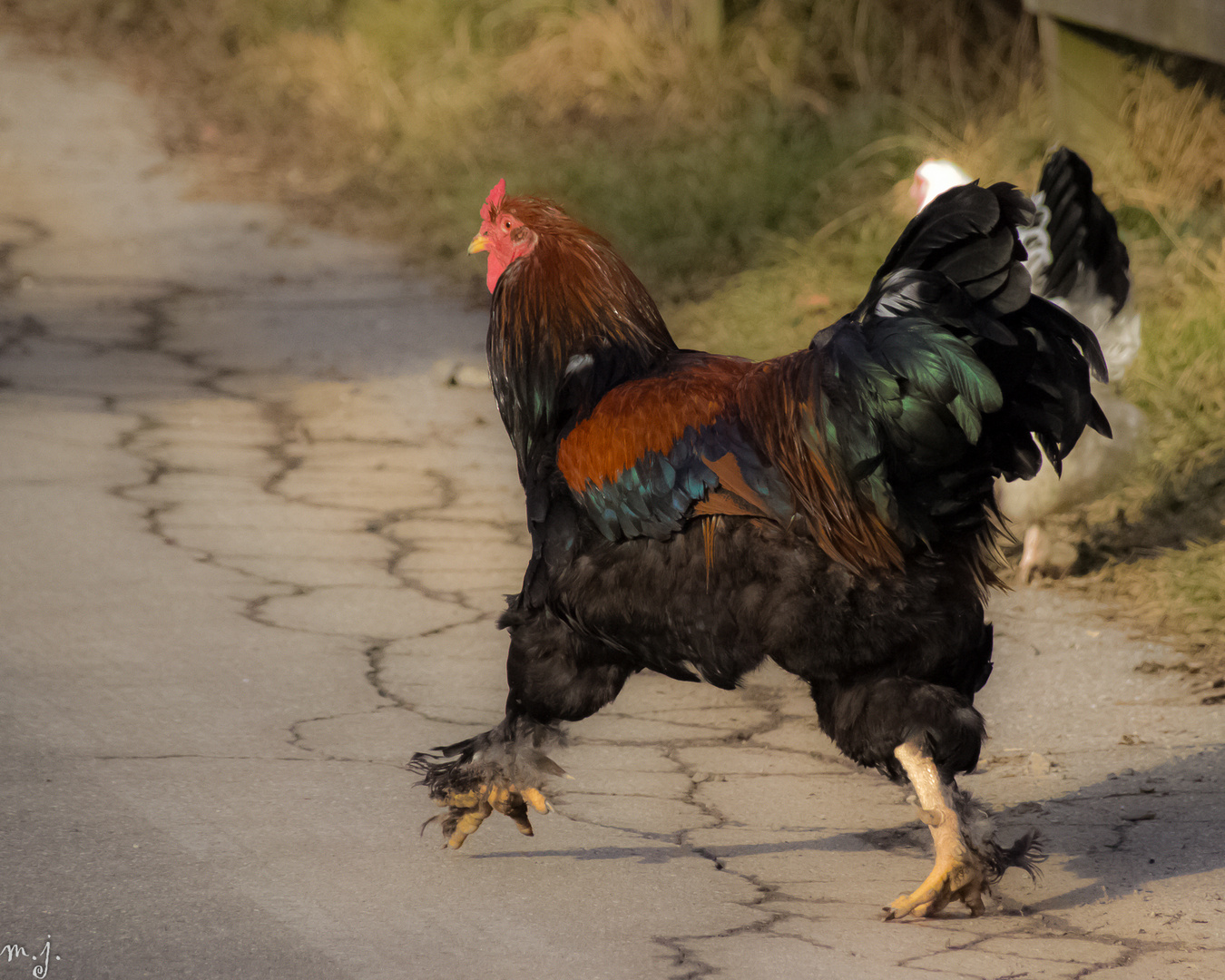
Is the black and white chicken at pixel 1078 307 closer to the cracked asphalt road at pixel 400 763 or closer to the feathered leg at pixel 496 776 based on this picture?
the cracked asphalt road at pixel 400 763

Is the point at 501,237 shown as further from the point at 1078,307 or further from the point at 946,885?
the point at 1078,307

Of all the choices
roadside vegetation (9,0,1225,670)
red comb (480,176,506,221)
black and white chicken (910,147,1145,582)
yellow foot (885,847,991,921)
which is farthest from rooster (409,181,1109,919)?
black and white chicken (910,147,1145,582)

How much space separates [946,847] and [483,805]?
3.70 ft

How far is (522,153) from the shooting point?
10.8 meters

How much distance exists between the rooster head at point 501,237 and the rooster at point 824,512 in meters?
0.35

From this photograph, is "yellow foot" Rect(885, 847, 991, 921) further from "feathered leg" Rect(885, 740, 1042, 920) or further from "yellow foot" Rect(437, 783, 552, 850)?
"yellow foot" Rect(437, 783, 552, 850)

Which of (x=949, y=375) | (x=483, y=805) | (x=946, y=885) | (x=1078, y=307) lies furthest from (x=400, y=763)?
(x=1078, y=307)

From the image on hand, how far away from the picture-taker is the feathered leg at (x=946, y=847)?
10.3 ft

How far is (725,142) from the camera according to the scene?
1035cm

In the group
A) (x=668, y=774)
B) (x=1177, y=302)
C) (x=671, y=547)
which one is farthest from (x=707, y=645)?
(x=1177, y=302)

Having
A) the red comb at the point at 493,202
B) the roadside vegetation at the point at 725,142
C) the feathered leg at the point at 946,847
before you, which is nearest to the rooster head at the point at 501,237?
the red comb at the point at 493,202

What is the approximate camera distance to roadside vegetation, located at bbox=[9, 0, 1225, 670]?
251 inches

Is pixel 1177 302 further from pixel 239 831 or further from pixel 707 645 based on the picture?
pixel 239 831

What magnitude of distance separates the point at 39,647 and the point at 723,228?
5.78 m
